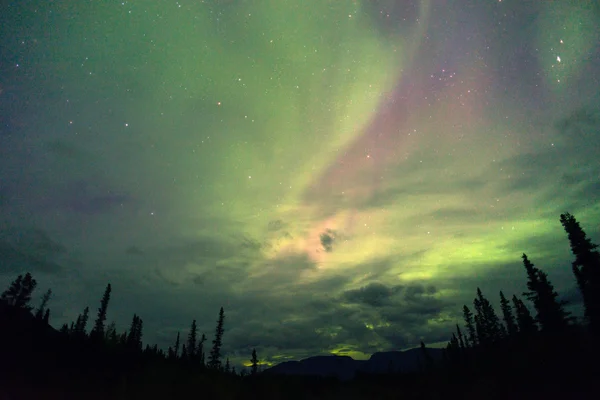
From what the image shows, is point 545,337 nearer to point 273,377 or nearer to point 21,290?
point 273,377

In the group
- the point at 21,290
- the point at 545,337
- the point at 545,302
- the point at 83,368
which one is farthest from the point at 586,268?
the point at 21,290

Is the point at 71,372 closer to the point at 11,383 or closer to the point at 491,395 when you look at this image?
the point at 11,383

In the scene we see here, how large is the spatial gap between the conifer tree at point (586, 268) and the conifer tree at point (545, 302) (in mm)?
5302

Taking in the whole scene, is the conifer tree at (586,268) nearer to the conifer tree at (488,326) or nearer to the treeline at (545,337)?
the treeline at (545,337)

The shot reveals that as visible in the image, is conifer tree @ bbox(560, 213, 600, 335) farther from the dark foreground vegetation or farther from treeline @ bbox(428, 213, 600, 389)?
the dark foreground vegetation

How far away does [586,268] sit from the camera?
36.7 metres

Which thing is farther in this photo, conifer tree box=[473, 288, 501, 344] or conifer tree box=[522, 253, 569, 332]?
conifer tree box=[473, 288, 501, 344]

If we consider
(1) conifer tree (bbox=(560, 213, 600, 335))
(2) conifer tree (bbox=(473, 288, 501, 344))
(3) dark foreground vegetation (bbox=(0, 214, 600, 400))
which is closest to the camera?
(3) dark foreground vegetation (bbox=(0, 214, 600, 400))

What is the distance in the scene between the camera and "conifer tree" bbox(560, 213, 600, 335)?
35.0m

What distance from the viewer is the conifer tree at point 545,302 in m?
41.8

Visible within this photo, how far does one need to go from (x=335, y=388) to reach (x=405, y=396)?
502cm

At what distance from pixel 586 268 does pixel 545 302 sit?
29.9 feet

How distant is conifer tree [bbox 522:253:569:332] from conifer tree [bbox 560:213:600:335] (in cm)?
530

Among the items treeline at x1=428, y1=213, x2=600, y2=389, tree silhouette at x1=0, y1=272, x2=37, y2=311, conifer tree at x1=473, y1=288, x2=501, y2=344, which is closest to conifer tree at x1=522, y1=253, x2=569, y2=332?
treeline at x1=428, y1=213, x2=600, y2=389
